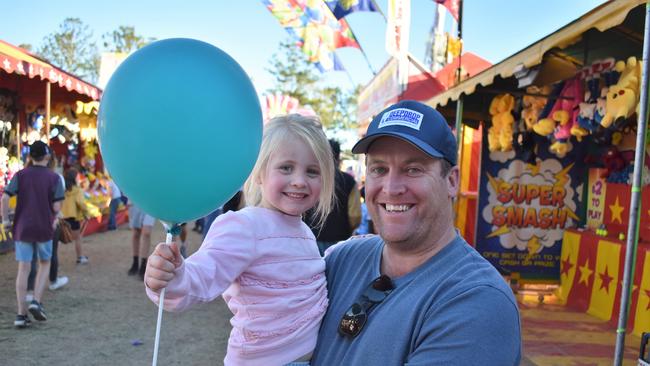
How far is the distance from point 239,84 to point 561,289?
622cm

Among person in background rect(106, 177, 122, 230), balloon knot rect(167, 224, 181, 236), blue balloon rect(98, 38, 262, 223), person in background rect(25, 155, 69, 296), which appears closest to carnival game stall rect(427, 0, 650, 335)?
blue balloon rect(98, 38, 262, 223)

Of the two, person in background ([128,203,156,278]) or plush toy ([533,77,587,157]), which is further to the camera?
person in background ([128,203,156,278])

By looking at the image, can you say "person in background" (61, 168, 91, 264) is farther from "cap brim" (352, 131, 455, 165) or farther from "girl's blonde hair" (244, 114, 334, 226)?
"cap brim" (352, 131, 455, 165)

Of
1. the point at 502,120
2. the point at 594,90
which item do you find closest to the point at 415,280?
the point at 594,90

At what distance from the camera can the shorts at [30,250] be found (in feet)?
16.1

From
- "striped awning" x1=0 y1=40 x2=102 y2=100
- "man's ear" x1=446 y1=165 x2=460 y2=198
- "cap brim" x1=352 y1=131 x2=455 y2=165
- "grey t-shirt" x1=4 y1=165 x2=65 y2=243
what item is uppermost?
"striped awning" x1=0 y1=40 x2=102 y2=100

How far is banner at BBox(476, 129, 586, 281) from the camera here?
6406 mm

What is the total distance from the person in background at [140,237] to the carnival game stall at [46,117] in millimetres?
2595

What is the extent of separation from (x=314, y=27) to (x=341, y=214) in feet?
24.1

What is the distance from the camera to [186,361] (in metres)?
4.25

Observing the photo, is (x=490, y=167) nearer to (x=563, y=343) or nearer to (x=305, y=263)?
(x=563, y=343)

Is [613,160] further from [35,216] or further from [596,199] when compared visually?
[35,216]

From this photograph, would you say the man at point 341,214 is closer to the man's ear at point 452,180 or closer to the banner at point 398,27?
the man's ear at point 452,180

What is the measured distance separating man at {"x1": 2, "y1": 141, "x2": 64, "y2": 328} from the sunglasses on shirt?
4526 millimetres
